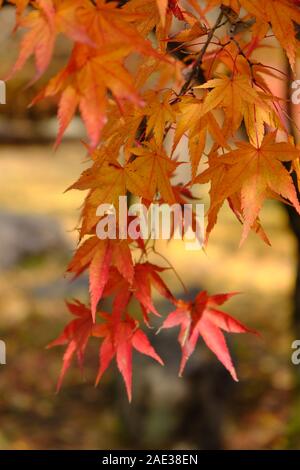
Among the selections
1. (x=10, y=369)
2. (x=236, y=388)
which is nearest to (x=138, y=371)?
(x=236, y=388)

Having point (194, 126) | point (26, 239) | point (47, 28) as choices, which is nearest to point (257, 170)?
point (194, 126)

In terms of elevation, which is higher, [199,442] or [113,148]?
[113,148]

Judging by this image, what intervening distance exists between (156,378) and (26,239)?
2759 mm

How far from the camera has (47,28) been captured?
0.86 metres

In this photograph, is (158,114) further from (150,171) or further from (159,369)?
(159,369)

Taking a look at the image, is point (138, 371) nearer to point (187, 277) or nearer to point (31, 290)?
point (31, 290)

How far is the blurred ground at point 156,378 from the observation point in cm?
293

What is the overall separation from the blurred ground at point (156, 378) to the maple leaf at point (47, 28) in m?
1.89

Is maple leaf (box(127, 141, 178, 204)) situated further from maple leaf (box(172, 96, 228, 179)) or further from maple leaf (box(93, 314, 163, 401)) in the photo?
maple leaf (box(93, 314, 163, 401))

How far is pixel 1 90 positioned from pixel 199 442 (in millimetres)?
1853

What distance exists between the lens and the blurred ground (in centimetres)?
293

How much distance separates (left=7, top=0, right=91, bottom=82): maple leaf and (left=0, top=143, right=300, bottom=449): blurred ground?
74.5 inches

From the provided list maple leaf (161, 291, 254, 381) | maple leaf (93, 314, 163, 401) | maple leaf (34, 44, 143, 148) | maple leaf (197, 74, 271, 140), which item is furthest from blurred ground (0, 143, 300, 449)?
maple leaf (34, 44, 143, 148)

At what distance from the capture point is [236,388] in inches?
130
